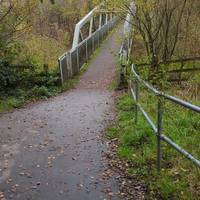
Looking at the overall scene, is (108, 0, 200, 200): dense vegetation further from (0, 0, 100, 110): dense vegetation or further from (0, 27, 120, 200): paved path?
(0, 0, 100, 110): dense vegetation

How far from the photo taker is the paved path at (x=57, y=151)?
5.86m

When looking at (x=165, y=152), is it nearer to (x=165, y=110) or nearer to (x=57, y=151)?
(x=165, y=110)

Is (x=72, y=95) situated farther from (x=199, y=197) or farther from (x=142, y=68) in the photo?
(x=199, y=197)

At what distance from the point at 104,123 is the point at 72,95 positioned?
4931 millimetres

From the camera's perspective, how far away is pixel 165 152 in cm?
643

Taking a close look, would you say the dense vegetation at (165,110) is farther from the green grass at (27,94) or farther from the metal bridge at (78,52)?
the green grass at (27,94)

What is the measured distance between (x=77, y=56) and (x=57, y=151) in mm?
12135

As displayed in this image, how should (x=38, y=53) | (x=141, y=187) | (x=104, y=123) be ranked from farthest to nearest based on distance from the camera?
(x=38, y=53)
(x=104, y=123)
(x=141, y=187)

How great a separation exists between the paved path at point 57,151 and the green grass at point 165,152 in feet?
1.47

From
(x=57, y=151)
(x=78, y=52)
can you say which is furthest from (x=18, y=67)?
(x=57, y=151)

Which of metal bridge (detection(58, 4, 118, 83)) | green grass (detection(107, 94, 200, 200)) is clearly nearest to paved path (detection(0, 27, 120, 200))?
green grass (detection(107, 94, 200, 200))

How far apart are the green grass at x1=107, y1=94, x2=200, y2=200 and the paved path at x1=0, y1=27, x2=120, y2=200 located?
1.47ft

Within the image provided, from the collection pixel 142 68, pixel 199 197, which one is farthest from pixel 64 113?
pixel 199 197

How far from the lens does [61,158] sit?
7312 mm
